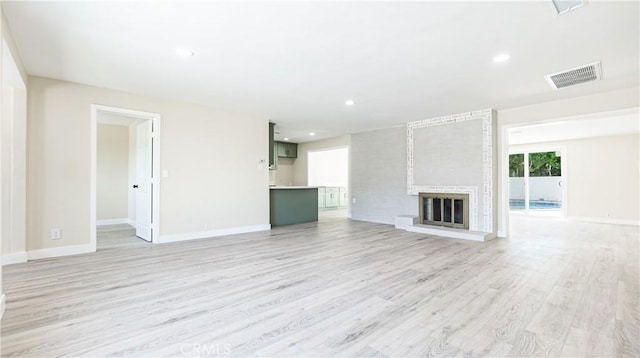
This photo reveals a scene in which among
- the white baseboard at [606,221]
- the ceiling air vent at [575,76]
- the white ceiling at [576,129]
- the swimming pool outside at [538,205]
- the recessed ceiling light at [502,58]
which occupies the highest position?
the recessed ceiling light at [502,58]

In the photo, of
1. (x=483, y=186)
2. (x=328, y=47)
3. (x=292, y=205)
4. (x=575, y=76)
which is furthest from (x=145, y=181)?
(x=575, y=76)

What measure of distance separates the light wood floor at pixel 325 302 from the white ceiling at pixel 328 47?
238 centimetres

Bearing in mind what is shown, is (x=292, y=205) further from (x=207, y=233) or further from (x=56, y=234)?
(x=56, y=234)

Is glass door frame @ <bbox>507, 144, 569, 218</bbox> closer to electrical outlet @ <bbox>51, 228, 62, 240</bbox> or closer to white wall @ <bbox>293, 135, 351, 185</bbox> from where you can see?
white wall @ <bbox>293, 135, 351, 185</bbox>

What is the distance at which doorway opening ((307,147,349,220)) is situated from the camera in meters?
A: 10.1

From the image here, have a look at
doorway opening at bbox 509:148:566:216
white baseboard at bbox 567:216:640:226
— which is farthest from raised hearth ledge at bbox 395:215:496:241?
doorway opening at bbox 509:148:566:216

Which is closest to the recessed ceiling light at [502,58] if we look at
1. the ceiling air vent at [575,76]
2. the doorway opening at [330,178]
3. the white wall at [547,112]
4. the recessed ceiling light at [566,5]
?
the recessed ceiling light at [566,5]

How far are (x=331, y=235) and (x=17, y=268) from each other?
4330 millimetres

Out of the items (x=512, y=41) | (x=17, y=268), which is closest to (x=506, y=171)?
(x=512, y=41)

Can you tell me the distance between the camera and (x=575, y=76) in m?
3.55

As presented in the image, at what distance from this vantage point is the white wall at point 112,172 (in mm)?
6828

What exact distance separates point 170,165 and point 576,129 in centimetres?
867

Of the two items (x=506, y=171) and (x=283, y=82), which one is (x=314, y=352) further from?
(x=506, y=171)

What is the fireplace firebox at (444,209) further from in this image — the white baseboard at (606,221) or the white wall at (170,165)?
the white baseboard at (606,221)
